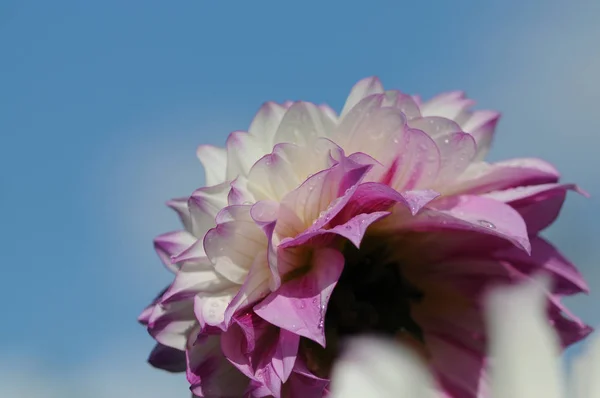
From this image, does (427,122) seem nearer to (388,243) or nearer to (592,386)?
(388,243)

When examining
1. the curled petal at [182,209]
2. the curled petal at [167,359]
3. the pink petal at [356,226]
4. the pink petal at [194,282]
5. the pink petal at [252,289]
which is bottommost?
Answer: the curled petal at [167,359]

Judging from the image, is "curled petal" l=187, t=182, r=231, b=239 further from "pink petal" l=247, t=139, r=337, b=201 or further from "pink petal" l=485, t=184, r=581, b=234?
"pink petal" l=485, t=184, r=581, b=234

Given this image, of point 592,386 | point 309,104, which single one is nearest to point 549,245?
point 309,104

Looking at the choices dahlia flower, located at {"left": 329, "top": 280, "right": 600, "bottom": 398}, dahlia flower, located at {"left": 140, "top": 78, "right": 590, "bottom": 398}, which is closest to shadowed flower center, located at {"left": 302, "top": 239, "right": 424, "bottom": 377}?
dahlia flower, located at {"left": 140, "top": 78, "right": 590, "bottom": 398}

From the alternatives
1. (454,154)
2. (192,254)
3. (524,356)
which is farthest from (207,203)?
(524,356)

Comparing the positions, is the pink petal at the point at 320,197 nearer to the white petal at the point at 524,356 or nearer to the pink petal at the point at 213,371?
the pink petal at the point at 213,371

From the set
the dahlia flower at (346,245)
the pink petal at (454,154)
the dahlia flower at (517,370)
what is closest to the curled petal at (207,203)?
the dahlia flower at (346,245)
